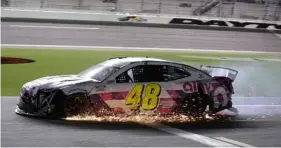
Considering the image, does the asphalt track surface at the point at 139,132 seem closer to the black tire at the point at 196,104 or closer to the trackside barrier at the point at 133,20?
the black tire at the point at 196,104

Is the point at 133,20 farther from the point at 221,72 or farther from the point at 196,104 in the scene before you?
the point at 196,104

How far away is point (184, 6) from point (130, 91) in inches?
1049

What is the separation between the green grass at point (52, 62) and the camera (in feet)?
51.2

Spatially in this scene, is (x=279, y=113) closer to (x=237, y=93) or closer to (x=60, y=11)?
(x=237, y=93)

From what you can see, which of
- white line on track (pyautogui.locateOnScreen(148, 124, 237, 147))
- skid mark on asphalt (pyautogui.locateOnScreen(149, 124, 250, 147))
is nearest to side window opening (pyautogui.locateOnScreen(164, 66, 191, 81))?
white line on track (pyautogui.locateOnScreen(148, 124, 237, 147))

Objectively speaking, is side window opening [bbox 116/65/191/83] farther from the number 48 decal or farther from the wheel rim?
the wheel rim

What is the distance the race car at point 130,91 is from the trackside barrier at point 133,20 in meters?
18.7

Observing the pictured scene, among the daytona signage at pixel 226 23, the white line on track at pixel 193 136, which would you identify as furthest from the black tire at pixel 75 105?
the daytona signage at pixel 226 23

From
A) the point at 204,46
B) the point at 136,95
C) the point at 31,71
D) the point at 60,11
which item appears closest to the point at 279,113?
the point at 136,95

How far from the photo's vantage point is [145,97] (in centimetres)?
1040

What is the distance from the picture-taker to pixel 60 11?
30.4 meters

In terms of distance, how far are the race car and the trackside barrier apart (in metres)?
18.7

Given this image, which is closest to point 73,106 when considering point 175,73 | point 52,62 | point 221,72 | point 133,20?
point 175,73

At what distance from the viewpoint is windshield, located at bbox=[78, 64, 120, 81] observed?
1045cm
